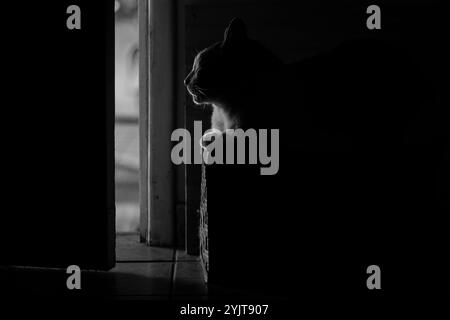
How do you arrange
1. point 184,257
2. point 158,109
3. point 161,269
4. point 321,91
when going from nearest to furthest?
point 321,91
point 161,269
point 184,257
point 158,109

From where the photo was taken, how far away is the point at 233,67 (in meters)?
1.08

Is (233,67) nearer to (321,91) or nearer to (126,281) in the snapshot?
(321,91)

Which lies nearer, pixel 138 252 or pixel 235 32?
pixel 235 32

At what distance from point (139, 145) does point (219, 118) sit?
40 centimetres

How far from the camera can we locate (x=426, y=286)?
0.96 meters

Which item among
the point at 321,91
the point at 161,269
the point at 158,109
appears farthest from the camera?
the point at 158,109

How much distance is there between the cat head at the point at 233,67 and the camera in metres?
1.08
